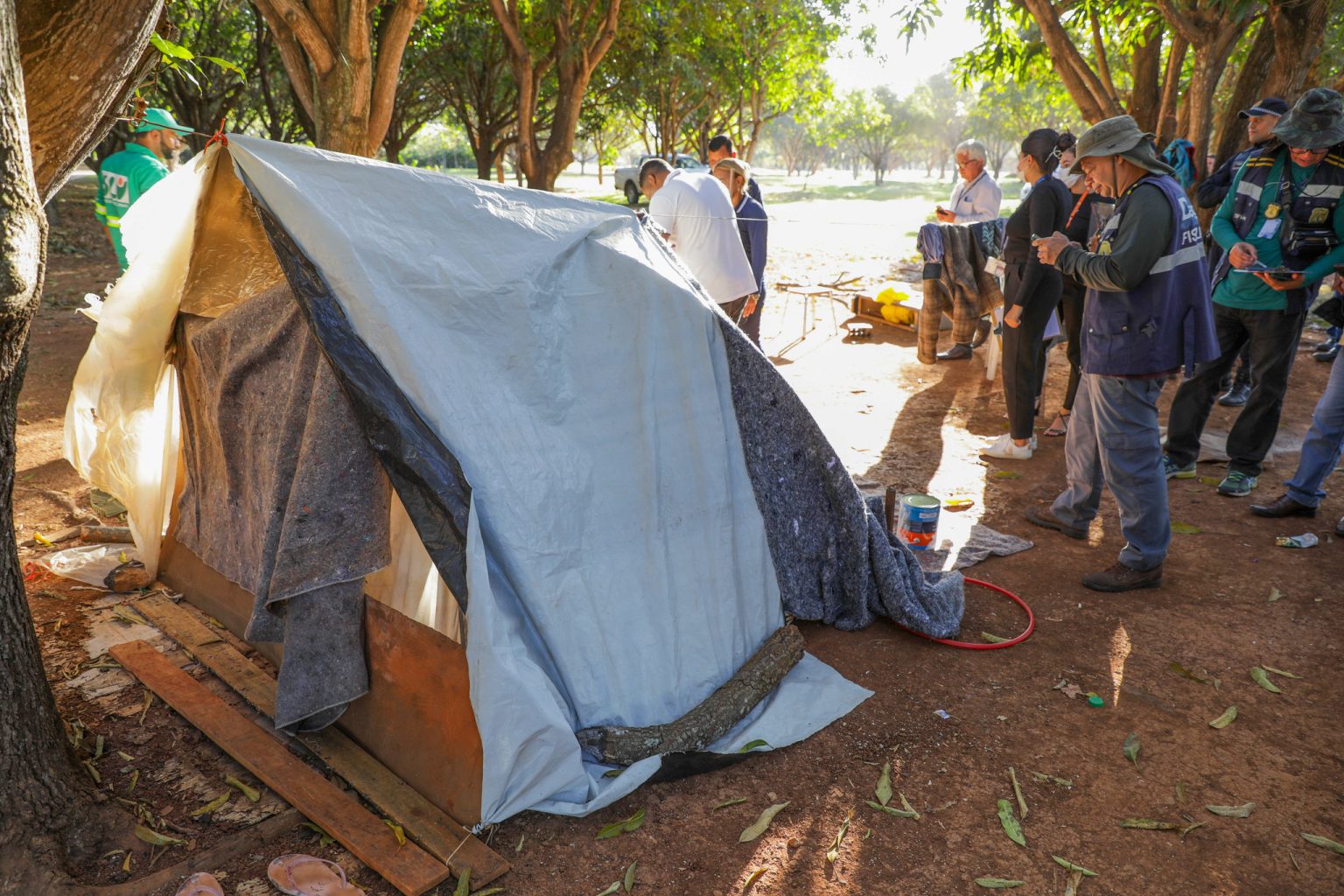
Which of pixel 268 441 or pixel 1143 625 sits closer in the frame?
pixel 268 441

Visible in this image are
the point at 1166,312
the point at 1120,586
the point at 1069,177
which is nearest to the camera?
the point at 1166,312

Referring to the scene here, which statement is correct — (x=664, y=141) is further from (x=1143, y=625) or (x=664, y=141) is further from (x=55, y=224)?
(x=1143, y=625)

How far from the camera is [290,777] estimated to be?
9.11 ft

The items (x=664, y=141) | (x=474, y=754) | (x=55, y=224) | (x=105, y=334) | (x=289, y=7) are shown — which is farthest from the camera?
(x=664, y=141)

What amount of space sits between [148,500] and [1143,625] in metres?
4.36

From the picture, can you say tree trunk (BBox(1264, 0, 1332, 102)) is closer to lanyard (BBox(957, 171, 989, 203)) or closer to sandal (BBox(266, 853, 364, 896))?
lanyard (BBox(957, 171, 989, 203))

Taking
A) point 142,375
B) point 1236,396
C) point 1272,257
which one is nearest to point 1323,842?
point 1272,257

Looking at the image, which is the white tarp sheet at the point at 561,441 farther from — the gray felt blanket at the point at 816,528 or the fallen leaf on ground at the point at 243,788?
the fallen leaf on ground at the point at 243,788

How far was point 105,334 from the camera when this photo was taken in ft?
11.7

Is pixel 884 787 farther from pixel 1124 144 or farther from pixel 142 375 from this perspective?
pixel 142 375

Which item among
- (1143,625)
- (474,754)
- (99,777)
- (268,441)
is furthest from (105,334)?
(1143,625)

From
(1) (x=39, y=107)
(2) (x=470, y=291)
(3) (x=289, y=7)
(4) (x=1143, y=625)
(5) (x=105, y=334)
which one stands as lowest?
(4) (x=1143, y=625)

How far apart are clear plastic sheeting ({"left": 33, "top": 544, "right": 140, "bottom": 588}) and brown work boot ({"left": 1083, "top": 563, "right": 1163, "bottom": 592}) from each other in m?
4.45

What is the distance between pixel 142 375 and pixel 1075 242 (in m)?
4.82
